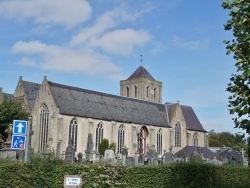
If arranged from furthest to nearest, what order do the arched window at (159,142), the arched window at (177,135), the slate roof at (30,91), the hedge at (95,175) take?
the arched window at (177,135)
the arched window at (159,142)
the slate roof at (30,91)
the hedge at (95,175)

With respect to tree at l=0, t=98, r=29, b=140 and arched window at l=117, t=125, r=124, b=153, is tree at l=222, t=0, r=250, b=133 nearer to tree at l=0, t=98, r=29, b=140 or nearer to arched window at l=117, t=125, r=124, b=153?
tree at l=0, t=98, r=29, b=140

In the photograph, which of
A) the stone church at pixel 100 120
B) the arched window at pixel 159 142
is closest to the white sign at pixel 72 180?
the stone church at pixel 100 120

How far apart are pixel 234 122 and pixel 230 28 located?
2.28m

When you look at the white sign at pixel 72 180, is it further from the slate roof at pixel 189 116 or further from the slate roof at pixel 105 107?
the slate roof at pixel 189 116

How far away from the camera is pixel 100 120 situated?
157ft

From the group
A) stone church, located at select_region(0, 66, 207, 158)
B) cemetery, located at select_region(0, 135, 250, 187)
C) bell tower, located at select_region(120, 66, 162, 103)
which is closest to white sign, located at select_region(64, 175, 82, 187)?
cemetery, located at select_region(0, 135, 250, 187)

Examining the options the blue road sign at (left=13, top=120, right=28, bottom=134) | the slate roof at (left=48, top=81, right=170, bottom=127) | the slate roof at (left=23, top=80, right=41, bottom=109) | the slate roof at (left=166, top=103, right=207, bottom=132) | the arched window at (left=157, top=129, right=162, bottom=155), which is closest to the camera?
the blue road sign at (left=13, top=120, right=28, bottom=134)

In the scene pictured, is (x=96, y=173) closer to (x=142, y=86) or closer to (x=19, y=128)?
(x=19, y=128)

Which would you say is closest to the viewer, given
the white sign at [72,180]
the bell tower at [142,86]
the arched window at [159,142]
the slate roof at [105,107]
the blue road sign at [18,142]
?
the white sign at [72,180]

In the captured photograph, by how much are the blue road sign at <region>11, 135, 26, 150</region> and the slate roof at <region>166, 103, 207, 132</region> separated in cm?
4428

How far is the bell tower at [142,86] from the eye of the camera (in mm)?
77875

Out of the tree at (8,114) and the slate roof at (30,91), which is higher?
the slate roof at (30,91)

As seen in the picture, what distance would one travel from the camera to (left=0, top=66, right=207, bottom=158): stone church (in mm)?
44125

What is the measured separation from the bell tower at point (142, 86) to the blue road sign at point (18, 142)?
6309cm
